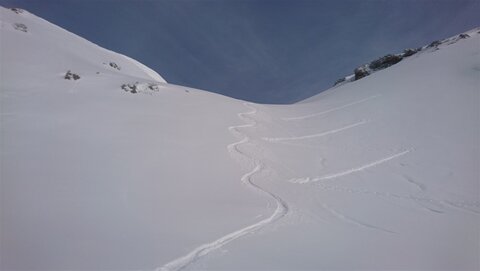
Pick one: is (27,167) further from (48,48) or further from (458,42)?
(458,42)

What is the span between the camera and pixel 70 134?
23.3 ft

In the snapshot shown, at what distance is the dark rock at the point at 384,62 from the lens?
103 feet

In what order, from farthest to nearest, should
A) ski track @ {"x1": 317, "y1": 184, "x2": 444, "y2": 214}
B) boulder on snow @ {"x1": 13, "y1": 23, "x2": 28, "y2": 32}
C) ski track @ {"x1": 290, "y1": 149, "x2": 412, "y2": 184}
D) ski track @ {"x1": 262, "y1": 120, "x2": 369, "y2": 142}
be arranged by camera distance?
boulder on snow @ {"x1": 13, "y1": 23, "x2": 28, "y2": 32} < ski track @ {"x1": 262, "y1": 120, "x2": 369, "y2": 142} < ski track @ {"x1": 290, "y1": 149, "x2": 412, "y2": 184} < ski track @ {"x1": 317, "y1": 184, "x2": 444, "y2": 214}

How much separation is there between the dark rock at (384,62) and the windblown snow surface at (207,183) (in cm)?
1948

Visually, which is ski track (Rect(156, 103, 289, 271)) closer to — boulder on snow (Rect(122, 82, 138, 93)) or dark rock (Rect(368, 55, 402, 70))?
boulder on snow (Rect(122, 82, 138, 93))

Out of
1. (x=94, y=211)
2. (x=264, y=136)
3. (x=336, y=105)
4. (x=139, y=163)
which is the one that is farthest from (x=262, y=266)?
(x=336, y=105)

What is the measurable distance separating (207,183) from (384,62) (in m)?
32.3

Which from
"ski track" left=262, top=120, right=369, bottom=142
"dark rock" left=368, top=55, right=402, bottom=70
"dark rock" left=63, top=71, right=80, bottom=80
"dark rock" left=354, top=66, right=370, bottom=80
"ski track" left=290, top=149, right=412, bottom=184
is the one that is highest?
"dark rock" left=368, top=55, right=402, bottom=70

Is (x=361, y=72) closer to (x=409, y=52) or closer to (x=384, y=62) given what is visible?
(x=384, y=62)

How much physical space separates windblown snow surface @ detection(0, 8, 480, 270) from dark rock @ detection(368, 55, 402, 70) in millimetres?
19483

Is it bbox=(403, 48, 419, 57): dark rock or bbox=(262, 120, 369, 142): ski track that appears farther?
bbox=(403, 48, 419, 57): dark rock

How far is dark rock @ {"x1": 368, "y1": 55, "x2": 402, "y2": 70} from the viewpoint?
3139 cm

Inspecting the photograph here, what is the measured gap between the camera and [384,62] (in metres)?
32.2

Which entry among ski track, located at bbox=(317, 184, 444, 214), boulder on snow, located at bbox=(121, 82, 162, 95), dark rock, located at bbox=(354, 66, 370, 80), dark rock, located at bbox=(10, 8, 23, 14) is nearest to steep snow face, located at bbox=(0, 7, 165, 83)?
dark rock, located at bbox=(10, 8, 23, 14)
